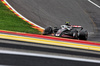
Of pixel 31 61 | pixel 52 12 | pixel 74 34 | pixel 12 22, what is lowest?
pixel 31 61

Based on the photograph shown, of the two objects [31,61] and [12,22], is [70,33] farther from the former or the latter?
[31,61]

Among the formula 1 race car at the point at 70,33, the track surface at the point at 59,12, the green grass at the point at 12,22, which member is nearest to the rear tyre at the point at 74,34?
the formula 1 race car at the point at 70,33

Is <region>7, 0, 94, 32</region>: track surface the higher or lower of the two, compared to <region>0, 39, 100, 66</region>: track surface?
higher

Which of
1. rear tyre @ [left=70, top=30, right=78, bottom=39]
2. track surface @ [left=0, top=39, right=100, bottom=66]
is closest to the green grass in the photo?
rear tyre @ [left=70, top=30, right=78, bottom=39]

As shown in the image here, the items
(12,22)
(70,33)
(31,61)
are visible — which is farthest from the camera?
(12,22)

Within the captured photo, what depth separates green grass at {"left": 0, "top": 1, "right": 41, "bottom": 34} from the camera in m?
10.5

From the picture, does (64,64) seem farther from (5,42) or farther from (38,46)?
(5,42)

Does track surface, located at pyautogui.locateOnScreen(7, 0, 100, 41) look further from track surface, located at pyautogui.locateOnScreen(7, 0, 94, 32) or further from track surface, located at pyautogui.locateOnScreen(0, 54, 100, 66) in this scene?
track surface, located at pyautogui.locateOnScreen(0, 54, 100, 66)

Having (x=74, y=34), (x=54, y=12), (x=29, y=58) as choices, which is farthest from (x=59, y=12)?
(x=29, y=58)

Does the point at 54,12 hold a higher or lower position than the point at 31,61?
higher

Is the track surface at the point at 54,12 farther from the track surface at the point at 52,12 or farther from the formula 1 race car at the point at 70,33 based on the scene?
the formula 1 race car at the point at 70,33

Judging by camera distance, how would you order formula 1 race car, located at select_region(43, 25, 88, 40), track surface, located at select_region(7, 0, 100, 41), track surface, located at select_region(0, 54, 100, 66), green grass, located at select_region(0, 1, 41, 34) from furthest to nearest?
1. track surface, located at select_region(7, 0, 100, 41)
2. green grass, located at select_region(0, 1, 41, 34)
3. formula 1 race car, located at select_region(43, 25, 88, 40)
4. track surface, located at select_region(0, 54, 100, 66)

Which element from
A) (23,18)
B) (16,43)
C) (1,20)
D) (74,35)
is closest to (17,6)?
(23,18)

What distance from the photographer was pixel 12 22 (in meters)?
11.6
